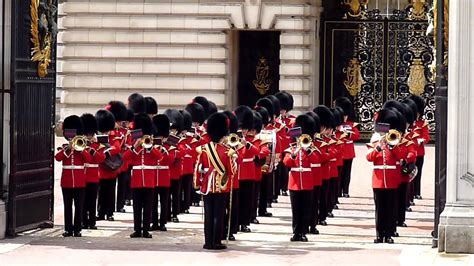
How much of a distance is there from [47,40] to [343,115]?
17.9ft

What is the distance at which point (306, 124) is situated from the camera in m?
18.1

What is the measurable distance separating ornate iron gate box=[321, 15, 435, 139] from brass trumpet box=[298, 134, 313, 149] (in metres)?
15.2

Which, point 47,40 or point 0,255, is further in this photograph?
point 47,40

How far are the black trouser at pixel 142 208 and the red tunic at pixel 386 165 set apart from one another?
249 cm

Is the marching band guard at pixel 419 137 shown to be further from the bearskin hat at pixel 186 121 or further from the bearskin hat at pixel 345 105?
the bearskin hat at pixel 186 121

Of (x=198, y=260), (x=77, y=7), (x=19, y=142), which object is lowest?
(x=198, y=260)

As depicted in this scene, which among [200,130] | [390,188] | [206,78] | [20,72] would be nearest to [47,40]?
[20,72]

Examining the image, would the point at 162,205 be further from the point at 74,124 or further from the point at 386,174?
the point at 386,174

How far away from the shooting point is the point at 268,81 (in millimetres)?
34406

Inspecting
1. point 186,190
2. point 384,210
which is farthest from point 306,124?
point 186,190

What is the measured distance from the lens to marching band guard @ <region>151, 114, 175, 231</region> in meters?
18.6

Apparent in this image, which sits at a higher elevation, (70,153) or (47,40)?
(47,40)

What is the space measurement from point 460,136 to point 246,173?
317cm

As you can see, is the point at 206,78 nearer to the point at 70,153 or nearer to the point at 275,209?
the point at 275,209
